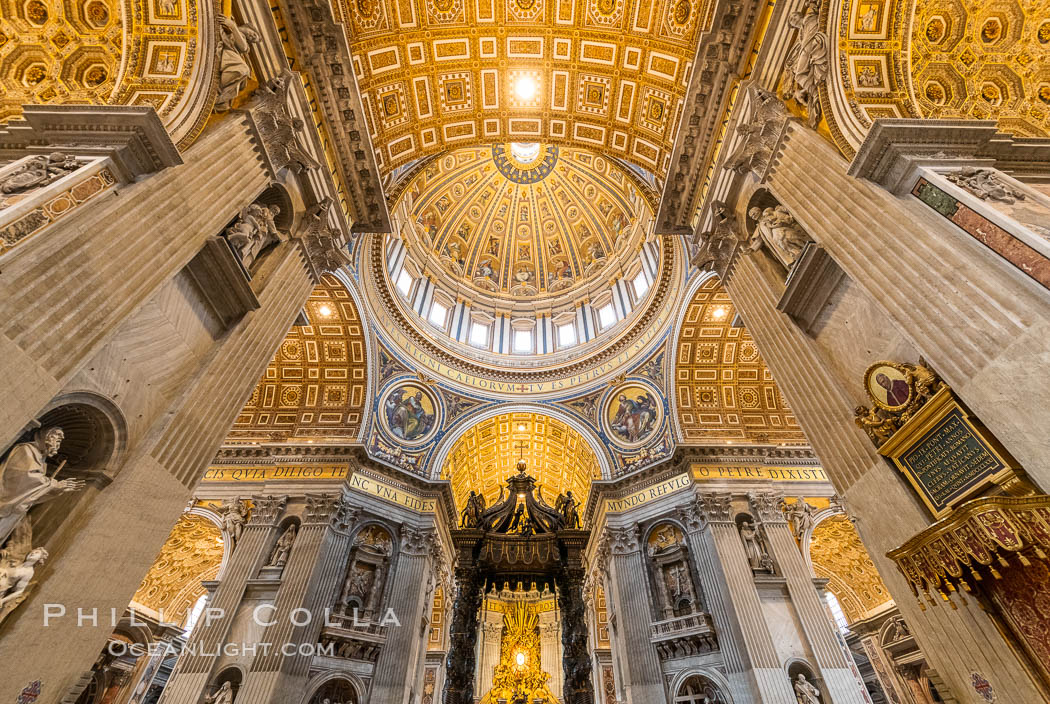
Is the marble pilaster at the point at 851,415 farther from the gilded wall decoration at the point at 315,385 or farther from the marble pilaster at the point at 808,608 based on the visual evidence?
the gilded wall decoration at the point at 315,385

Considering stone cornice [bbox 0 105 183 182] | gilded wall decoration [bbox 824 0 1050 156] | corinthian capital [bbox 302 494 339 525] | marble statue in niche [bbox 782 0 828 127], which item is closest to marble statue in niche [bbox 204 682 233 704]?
corinthian capital [bbox 302 494 339 525]

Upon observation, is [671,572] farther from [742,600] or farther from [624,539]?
[742,600]

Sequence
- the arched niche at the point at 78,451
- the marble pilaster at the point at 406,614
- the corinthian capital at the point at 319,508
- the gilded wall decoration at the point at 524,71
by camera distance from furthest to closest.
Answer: the corinthian capital at the point at 319,508
the marble pilaster at the point at 406,614
the gilded wall decoration at the point at 524,71
the arched niche at the point at 78,451

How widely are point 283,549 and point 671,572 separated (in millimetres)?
12378

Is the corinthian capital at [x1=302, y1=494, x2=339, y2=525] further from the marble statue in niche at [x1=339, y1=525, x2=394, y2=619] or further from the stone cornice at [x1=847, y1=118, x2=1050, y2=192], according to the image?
the stone cornice at [x1=847, y1=118, x2=1050, y2=192]

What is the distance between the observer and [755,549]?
1440 centimetres

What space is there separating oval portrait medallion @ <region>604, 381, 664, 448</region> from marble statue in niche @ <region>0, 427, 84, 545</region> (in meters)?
17.1

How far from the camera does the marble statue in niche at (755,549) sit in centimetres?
1402

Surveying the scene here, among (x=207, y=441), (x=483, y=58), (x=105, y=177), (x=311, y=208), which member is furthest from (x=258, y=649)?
(x=483, y=58)

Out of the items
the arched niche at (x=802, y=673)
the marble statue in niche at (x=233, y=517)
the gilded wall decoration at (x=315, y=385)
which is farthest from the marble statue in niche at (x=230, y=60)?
the arched niche at (x=802, y=673)

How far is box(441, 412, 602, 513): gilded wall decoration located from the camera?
2152cm

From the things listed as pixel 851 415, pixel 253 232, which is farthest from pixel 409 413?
pixel 851 415

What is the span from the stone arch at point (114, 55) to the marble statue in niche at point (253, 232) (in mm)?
1348

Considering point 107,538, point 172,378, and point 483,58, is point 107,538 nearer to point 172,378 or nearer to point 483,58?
point 172,378
